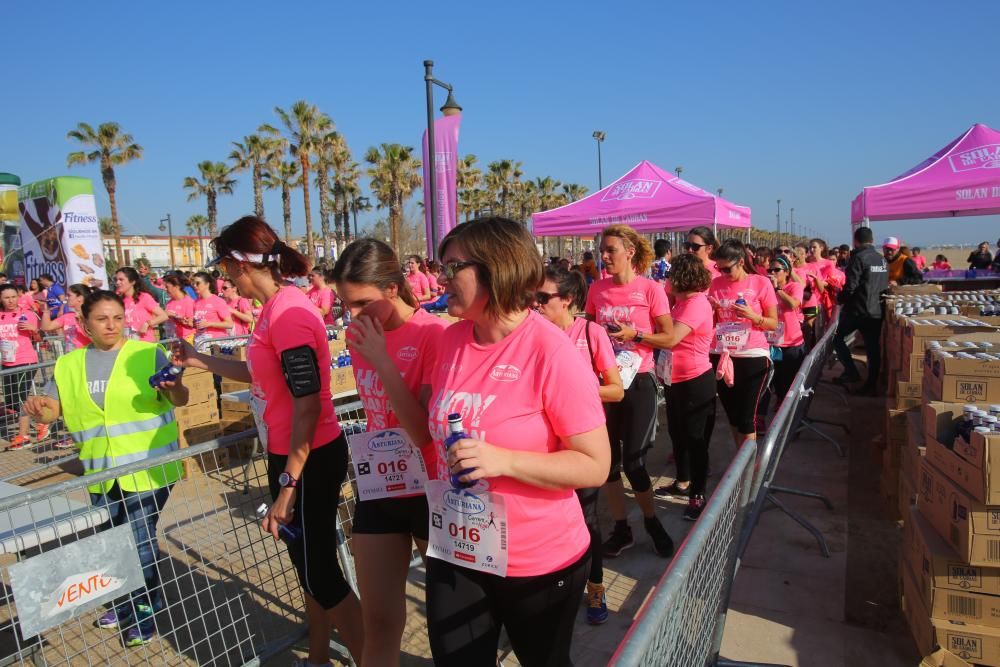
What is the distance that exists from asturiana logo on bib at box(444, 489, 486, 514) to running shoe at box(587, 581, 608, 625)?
1757 millimetres

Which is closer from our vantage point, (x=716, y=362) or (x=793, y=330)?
(x=716, y=362)

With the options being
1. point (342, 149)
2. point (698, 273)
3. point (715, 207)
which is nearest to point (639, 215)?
point (715, 207)

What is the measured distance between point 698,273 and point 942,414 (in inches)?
67.5

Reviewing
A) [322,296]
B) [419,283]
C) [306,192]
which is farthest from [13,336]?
[306,192]

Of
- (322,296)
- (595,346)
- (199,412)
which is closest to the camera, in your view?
(595,346)

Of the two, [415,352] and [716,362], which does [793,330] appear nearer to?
[716,362]

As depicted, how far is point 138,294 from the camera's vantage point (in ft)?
26.1

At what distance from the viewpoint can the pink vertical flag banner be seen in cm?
1045

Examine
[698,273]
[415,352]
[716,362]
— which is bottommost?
[716,362]

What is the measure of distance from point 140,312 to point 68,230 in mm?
5264

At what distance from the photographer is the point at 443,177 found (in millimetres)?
10578

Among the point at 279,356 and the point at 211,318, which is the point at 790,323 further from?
the point at 211,318

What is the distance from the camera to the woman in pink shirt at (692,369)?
4254 millimetres

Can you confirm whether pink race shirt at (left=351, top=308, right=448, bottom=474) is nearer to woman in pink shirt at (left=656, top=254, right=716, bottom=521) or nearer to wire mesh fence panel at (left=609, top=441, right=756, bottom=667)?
wire mesh fence panel at (left=609, top=441, right=756, bottom=667)
